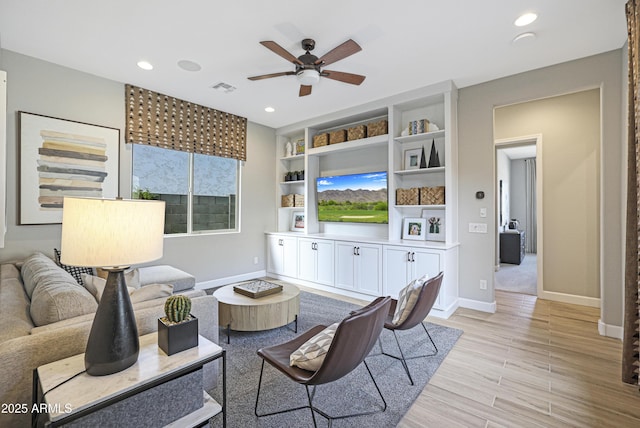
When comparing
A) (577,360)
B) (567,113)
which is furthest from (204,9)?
(567,113)

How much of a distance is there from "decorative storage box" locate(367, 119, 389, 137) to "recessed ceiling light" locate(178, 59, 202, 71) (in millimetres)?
2422

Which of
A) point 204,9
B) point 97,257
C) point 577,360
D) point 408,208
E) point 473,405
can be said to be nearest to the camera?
point 97,257

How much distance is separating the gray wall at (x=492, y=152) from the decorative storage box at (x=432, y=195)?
269mm

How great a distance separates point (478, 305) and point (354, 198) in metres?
2.26

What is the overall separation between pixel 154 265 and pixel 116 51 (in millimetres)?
2632

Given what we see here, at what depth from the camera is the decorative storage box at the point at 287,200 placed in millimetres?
5500

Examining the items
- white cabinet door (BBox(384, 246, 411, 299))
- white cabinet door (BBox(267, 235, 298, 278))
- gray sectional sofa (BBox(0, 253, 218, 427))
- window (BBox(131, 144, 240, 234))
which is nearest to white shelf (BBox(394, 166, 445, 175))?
white cabinet door (BBox(384, 246, 411, 299))

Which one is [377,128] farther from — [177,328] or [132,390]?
[132,390]

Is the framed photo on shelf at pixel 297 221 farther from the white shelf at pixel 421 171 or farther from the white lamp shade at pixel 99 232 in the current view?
the white lamp shade at pixel 99 232

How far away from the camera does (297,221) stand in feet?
18.4

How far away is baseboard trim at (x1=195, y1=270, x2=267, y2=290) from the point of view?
456 cm

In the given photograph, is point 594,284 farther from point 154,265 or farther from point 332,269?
point 154,265

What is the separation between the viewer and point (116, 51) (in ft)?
9.67

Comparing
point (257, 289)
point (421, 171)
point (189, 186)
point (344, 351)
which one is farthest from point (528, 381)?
point (189, 186)
